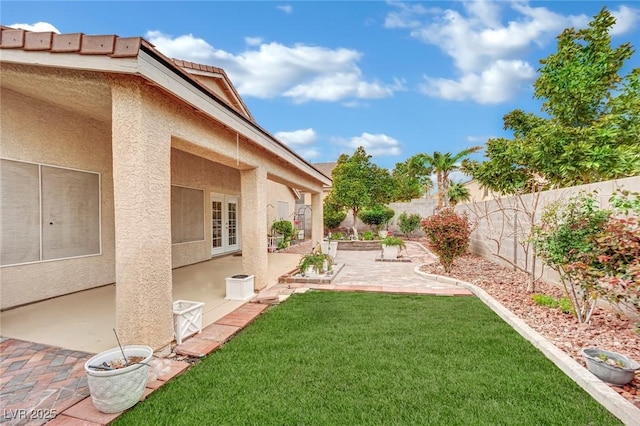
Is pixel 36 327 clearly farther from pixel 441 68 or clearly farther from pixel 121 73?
pixel 441 68

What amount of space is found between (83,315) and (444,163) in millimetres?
22914

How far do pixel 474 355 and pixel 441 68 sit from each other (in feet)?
49.3

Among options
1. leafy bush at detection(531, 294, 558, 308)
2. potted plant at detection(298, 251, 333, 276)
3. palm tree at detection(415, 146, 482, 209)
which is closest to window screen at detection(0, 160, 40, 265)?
potted plant at detection(298, 251, 333, 276)

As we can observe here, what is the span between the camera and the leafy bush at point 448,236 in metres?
9.81

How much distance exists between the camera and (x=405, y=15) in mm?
11609

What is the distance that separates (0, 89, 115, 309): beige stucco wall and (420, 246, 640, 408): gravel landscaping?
1000 cm

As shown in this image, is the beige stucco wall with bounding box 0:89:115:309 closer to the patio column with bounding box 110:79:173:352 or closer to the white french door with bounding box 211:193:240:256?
the patio column with bounding box 110:79:173:352

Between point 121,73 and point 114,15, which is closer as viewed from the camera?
point 121,73

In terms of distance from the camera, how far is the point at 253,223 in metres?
7.55

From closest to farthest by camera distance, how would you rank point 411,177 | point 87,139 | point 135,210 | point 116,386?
point 116,386 → point 135,210 → point 87,139 → point 411,177

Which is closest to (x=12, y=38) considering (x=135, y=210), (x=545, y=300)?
(x=135, y=210)

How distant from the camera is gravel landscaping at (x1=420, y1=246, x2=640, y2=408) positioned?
169 inches

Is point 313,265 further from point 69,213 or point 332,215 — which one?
point 332,215

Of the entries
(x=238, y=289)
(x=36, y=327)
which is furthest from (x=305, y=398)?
(x=36, y=327)
